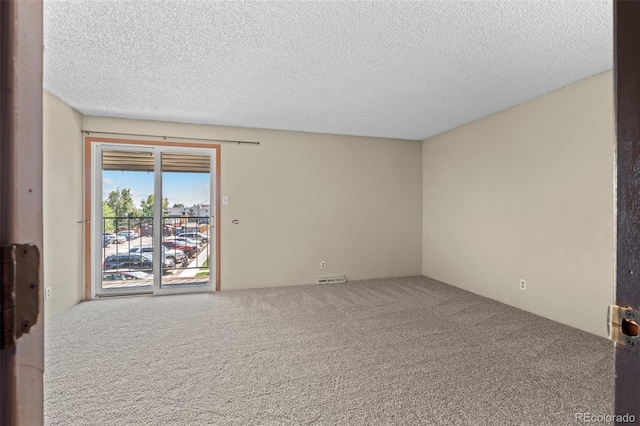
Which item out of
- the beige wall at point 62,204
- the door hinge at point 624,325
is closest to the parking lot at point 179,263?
the beige wall at point 62,204

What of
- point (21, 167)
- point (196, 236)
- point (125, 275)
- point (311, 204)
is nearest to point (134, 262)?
point (125, 275)

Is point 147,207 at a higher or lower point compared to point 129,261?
higher

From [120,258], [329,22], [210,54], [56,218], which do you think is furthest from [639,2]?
[120,258]

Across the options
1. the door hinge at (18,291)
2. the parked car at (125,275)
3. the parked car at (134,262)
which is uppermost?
the door hinge at (18,291)

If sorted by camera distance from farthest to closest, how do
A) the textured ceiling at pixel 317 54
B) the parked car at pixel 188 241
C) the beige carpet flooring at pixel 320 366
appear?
the parked car at pixel 188 241, the textured ceiling at pixel 317 54, the beige carpet flooring at pixel 320 366

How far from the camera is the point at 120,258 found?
14.1 feet

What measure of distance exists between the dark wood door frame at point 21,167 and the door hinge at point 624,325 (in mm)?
885

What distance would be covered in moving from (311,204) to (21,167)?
4.51m

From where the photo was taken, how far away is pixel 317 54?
96.2 inches

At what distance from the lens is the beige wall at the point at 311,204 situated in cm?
454

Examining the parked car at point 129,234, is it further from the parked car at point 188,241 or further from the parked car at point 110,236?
the parked car at point 188,241

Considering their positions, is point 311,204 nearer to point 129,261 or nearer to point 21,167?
point 129,261

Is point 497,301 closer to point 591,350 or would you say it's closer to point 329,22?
point 591,350

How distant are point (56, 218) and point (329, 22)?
3.48m
